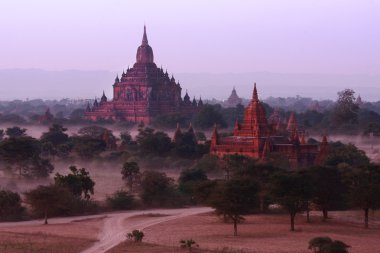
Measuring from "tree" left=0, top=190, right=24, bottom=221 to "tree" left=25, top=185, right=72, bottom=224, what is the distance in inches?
25.0

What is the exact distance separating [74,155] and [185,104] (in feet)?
144

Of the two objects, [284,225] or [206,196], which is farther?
[206,196]

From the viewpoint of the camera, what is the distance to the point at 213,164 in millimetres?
56031

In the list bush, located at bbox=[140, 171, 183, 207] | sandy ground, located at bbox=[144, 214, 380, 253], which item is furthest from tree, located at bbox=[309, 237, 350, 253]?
bush, located at bbox=[140, 171, 183, 207]

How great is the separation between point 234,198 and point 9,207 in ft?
39.6

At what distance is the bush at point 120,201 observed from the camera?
140ft

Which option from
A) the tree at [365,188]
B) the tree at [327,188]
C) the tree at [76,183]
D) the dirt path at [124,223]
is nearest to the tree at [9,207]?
the tree at [76,183]

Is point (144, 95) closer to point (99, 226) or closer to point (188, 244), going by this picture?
point (99, 226)

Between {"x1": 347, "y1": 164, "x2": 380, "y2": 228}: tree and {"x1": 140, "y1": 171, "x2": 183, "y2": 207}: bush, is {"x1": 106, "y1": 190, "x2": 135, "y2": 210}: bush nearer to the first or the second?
{"x1": 140, "y1": 171, "x2": 183, "y2": 207}: bush

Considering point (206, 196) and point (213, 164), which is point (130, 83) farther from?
point (206, 196)

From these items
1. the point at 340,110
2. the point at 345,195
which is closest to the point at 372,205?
the point at 345,195

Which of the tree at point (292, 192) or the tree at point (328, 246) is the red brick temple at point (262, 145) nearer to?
the tree at point (292, 192)

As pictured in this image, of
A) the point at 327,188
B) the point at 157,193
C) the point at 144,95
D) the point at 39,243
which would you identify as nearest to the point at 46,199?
the point at 39,243

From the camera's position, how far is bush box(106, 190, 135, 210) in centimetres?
4275
